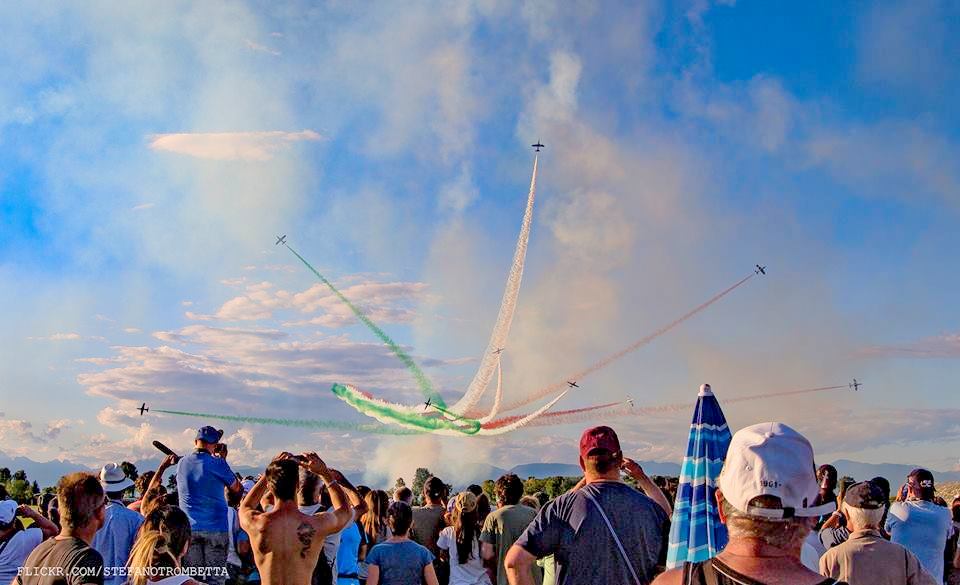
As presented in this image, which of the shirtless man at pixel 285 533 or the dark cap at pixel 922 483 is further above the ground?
the dark cap at pixel 922 483

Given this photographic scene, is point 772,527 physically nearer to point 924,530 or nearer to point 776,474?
point 776,474

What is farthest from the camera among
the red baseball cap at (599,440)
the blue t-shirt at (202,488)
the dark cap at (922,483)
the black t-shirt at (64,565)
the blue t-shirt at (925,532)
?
the blue t-shirt at (202,488)

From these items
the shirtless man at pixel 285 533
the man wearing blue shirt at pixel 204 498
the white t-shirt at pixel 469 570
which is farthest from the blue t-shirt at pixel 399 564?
the man wearing blue shirt at pixel 204 498

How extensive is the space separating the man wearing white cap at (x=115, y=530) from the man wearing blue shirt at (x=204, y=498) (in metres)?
1.92

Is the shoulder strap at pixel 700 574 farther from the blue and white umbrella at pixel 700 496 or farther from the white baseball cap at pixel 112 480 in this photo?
the white baseball cap at pixel 112 480

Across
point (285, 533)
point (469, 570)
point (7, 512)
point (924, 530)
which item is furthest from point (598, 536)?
point (7, 512)

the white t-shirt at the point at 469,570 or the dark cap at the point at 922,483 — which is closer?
the dark cap at the point at 922,483

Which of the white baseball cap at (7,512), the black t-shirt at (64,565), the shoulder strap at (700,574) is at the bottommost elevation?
the black t-shirt at (64,565)

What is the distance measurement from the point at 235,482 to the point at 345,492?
15.0ft

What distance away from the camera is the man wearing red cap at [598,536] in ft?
23.5

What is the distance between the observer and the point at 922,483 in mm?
10953

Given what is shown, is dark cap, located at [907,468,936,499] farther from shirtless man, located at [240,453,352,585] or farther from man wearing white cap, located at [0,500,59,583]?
man wearing white cap, located at [0,500,59,583]

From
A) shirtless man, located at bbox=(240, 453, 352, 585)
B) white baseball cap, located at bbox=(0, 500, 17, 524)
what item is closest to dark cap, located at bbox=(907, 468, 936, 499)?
shirtless man, located at bbox=(240, 453, 352, 585)

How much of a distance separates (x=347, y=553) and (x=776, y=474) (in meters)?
8.79
